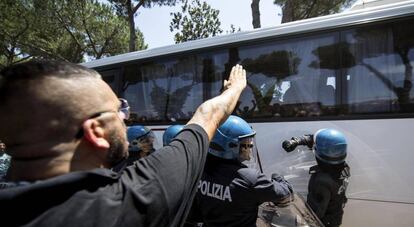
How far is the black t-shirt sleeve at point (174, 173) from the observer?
113 cm

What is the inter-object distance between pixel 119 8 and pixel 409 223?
49.8 ft

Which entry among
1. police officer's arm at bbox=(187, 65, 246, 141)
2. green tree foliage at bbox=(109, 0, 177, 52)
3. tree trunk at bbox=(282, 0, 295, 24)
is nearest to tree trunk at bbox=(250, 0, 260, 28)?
tree trunk at bbox=(282, 0, 295, 24)

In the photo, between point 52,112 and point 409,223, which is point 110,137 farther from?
point 409,223

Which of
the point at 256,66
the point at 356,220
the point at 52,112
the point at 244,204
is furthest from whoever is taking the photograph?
the point at 256,66

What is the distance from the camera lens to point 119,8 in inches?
679

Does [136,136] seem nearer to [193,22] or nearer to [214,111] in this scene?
[214,111]

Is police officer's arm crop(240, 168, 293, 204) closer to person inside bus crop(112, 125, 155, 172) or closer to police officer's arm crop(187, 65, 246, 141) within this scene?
police officer's arm crop(187, 65, 246, 141)

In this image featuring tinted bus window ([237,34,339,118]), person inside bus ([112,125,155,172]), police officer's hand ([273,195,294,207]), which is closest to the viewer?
police officer's hand ([273,195,294,207])

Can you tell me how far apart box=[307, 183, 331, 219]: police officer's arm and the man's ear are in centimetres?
270

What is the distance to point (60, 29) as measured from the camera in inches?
744

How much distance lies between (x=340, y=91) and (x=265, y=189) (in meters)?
2.54

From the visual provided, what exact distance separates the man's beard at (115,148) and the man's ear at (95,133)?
2 cm

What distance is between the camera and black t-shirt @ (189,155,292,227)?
7.95 ft

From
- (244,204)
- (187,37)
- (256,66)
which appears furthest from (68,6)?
(244,204)
